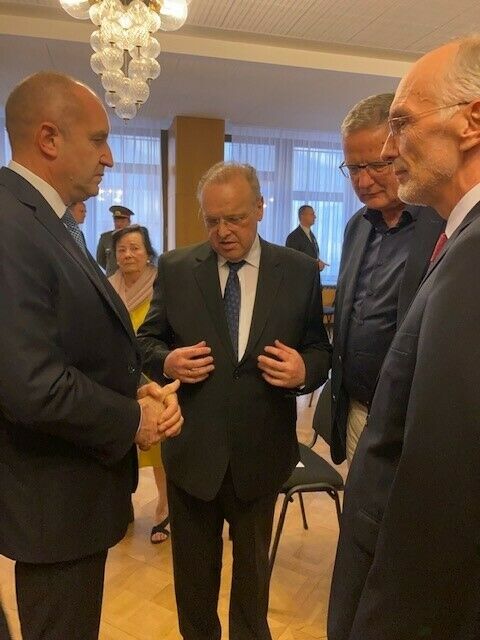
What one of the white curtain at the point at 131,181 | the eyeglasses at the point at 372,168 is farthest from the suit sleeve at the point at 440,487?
the white curtain at the point at 131,181

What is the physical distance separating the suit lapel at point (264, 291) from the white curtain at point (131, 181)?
6.44 meters

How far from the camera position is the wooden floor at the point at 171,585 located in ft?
6.58

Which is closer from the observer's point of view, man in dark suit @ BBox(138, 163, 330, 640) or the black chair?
man in dark suit @ BBox(138, 163, 330, 640)

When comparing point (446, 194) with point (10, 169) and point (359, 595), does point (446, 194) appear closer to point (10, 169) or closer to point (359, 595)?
point (359, 595)

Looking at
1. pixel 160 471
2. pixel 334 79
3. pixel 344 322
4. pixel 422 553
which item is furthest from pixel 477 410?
pixel 334 79

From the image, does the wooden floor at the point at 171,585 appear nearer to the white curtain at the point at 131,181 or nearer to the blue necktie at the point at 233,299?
the blue necktie at the point at 233,299

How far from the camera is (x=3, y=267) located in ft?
3.39

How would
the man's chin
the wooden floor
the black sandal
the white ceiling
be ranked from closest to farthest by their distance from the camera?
the man's chin, the wooden floor, the black sandal, the white ceiling

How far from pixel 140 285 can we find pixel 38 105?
5.60 ft

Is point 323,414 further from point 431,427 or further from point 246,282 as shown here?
point 431,427

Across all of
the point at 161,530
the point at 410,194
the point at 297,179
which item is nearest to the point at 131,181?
the point at 297,179

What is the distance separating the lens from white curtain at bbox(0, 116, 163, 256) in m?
7.77

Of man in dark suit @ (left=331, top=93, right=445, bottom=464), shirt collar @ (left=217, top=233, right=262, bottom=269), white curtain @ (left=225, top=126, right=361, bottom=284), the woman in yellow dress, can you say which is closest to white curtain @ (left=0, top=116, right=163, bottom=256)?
white curtain @ (left=225, top=126, right=361, bottom=284)

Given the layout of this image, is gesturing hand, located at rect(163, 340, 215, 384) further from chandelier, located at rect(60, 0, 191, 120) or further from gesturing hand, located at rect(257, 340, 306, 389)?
chandelier, located at rect(60, 0, 191, 120)
